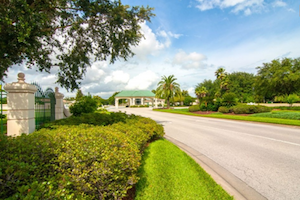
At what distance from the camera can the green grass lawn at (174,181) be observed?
124 inches

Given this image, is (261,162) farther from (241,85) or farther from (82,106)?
(241,85)

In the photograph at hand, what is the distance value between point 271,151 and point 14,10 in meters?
9.50

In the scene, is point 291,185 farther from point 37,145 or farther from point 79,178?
point 37,145

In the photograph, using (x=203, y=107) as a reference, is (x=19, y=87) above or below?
above

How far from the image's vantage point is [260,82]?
36.1 metres

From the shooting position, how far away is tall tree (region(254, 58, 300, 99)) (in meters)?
31.5

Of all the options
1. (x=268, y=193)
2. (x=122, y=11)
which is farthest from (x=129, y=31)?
(x=268, y=193)

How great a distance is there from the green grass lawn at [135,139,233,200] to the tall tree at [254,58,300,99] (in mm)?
35570

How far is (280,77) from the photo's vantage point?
3238 cm

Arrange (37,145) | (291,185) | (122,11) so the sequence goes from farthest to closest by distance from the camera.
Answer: (122,11) < (291,185) < (37,145)

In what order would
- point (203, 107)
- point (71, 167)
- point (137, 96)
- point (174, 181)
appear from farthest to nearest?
point (137, 96) → point (203, 107) → point (174, 181) → point (71, 167)

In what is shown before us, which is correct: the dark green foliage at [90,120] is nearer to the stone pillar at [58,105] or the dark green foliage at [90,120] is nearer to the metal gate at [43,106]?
the metal gate at [43,106]

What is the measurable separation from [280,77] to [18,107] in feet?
133

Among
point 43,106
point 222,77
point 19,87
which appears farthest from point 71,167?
point 222,77
